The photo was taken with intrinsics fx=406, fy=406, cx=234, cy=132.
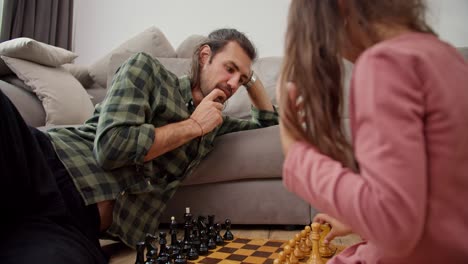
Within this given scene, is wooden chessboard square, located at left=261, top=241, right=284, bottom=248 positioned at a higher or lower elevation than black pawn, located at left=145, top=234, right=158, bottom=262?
lower

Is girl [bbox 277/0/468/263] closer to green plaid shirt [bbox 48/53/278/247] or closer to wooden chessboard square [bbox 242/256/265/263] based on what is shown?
wooden chessboard square [bbox 242/256/265/263]

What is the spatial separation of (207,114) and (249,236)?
0.53 meters

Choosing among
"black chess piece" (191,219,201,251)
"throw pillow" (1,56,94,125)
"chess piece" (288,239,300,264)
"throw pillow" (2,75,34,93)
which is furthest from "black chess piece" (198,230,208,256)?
"throw pillow" (2,75,34,93)

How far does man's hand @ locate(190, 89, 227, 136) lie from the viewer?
1564mm

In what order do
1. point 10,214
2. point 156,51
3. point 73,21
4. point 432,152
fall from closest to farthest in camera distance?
point 432,152 < point 10,214 < point 156,51 < point 73,21

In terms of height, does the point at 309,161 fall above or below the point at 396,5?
below

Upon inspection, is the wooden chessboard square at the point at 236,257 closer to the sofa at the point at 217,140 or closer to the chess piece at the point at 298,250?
the chess piece at the point at 298,250

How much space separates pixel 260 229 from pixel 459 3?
2184 millimetres

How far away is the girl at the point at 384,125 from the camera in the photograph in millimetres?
484

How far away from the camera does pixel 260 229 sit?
1784mm

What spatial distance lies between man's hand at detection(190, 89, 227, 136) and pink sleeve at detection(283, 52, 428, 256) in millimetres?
1073

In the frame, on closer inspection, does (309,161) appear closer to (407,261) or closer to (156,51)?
(407,261)

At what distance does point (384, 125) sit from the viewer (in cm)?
48

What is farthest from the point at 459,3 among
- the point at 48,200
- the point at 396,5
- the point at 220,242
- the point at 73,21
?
the point at 73,21
